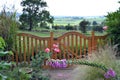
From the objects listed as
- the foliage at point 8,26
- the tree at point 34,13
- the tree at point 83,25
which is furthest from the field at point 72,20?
the foliage at point 8,26

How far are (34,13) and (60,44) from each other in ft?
4.04

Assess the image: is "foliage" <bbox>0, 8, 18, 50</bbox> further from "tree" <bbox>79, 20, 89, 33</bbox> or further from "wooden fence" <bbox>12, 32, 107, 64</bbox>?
"tree" <bbox>79, 20, 89, 33</bbox>

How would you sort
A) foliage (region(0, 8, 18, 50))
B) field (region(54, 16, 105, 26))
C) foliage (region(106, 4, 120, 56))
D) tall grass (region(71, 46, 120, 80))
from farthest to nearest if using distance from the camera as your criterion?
field (region(54, 16, 105, 26))
foliage (region(106, 4, 120, 56))
foliage (region(0, 8, 18, 50))
tall grass (region(71, 46, 120, 80))

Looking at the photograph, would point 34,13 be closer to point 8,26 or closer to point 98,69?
point 8,26

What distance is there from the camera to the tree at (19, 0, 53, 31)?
8.63 metres

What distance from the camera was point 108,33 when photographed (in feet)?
27.9

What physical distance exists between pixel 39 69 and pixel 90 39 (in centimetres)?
264

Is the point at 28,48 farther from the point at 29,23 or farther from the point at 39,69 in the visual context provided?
the point at 39,69

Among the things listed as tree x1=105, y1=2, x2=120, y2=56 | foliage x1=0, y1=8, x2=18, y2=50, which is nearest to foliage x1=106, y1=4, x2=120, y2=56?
tree x1=105, y1=2, x2=120, y2=56

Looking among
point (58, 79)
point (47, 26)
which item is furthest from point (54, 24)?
point (58, 79)

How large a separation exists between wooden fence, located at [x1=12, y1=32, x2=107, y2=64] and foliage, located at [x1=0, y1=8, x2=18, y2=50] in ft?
1.57

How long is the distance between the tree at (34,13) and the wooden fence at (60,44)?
21.8 inches

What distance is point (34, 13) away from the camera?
8.77 metres

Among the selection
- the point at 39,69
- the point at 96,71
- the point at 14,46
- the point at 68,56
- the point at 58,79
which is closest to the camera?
the point at 96,71
